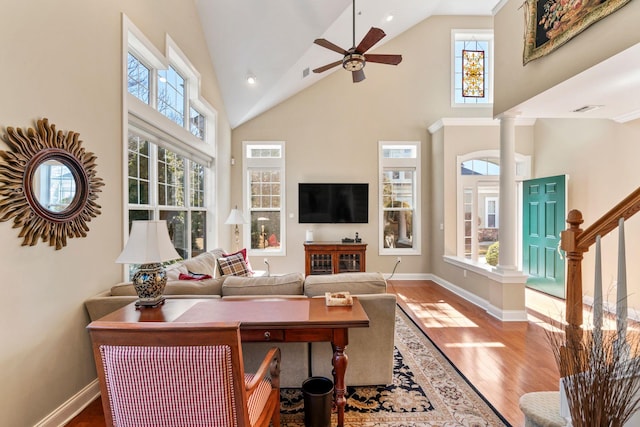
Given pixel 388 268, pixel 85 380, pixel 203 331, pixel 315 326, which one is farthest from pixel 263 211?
pixel 203 331

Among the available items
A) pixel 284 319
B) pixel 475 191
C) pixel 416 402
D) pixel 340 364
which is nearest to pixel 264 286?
pixel 284 319

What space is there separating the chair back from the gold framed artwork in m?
3.60

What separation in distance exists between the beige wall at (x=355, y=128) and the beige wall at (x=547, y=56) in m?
2.39

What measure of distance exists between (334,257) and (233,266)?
2378 millimetres

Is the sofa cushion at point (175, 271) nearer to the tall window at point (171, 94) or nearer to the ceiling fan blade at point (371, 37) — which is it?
the tall window at point (171, 94)

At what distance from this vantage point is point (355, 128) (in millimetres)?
6406

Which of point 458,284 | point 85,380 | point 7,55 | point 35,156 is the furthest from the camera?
point 458,284

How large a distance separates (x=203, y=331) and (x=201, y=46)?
4.73 m

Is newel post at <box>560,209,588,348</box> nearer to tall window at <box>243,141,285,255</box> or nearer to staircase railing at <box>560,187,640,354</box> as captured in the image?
staircase railing at <box>560,187,640,354</box>

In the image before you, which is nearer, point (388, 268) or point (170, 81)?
point (170, 81)

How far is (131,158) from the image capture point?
10.3 ft

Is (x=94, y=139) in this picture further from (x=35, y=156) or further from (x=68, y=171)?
(x=35, y=156)

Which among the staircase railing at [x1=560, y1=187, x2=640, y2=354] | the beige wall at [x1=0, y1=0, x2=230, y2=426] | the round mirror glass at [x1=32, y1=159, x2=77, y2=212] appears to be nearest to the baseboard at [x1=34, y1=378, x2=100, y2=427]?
the beige wall at [x1=0, y1=0, x2=230, y2=426]

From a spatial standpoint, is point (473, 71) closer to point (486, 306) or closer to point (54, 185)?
point (486, 306)
